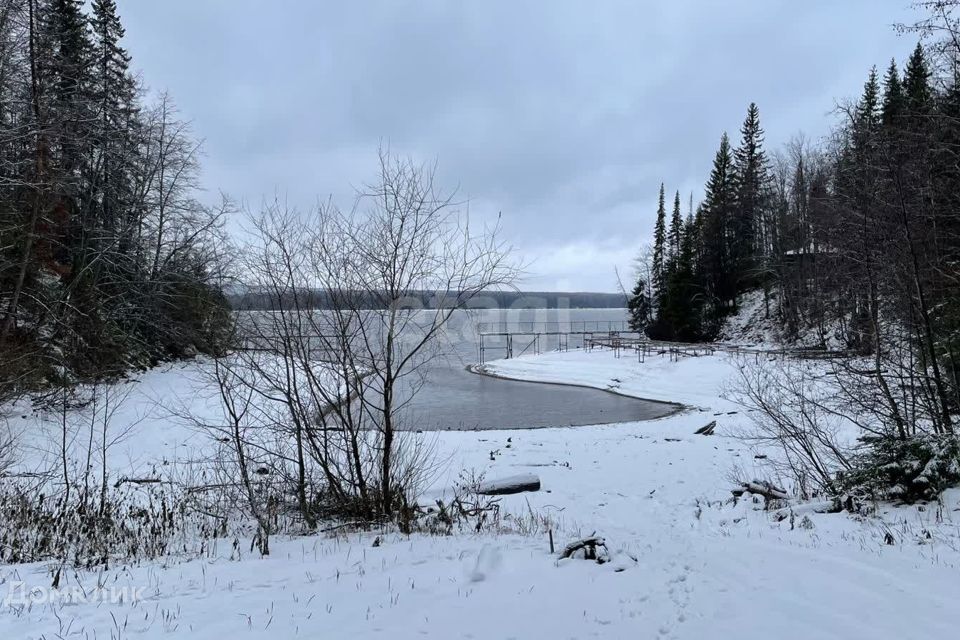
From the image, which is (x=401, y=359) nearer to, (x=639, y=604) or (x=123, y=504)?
(x=639, y=604)

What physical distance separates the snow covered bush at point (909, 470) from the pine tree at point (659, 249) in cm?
5223

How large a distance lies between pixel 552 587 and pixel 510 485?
17.2 ft

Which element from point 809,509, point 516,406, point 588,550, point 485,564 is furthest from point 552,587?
point 516,406

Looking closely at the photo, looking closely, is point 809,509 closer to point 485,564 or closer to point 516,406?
point 485,564

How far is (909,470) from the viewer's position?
627cm

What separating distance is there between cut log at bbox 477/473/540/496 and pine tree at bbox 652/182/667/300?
51705 millimetres

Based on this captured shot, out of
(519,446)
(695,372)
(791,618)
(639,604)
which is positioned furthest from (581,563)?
(695,372)

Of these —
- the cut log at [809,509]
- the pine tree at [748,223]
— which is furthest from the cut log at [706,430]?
the pine tree at [748,223]

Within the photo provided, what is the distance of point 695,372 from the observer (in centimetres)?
2881

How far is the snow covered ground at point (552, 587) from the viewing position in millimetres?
3193

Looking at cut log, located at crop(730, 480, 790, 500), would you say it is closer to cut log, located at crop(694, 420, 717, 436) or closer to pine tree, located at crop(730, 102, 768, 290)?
Answer: cut log, located at crop(694, 420, 717, 436)

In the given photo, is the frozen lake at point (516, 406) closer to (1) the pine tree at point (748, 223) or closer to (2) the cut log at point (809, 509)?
(2) the cut log at point (809, 509)

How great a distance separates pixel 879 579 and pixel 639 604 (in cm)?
195

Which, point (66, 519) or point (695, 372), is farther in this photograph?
point (695, 372)
